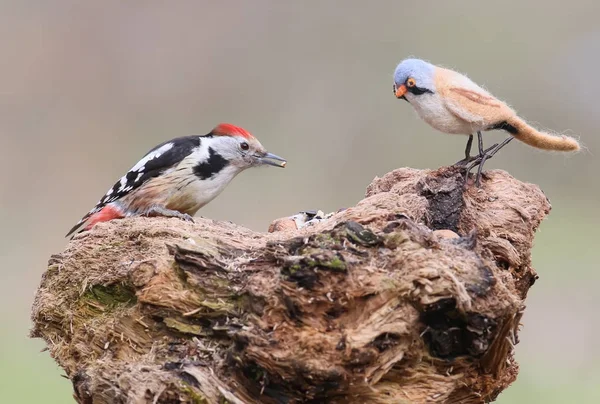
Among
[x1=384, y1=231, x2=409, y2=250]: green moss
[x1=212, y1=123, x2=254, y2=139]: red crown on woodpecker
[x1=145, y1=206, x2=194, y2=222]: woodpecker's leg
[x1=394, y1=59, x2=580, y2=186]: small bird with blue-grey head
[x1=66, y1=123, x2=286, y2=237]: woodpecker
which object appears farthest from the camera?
[x1=212, y1=123, x2=254, y2=139]: red crown on woodpecker

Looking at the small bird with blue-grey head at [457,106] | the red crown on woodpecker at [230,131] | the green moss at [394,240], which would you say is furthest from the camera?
the red crown on woodpecker at [230,131]

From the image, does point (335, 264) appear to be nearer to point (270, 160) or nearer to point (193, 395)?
point (193, 395)

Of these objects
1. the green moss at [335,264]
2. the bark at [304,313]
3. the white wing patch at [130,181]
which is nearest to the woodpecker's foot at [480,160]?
the bark at [304,313]

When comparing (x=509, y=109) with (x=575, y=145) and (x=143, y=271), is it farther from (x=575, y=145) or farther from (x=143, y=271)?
(x=143, y=271)

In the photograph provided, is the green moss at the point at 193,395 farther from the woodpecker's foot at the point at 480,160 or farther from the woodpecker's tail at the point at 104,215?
the woodpecker's tail at the point at 104,215

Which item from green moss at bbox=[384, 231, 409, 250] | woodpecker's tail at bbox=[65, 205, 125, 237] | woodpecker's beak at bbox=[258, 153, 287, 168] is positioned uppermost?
woodpecker's beak at bbox=[258, 153, 287, 168]

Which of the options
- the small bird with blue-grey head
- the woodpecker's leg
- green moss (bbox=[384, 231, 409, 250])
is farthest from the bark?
the woodpecker's leg

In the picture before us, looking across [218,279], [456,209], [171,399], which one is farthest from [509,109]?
[171,399]

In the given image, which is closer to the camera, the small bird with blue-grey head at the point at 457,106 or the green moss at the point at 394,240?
the green moss at the point at 394,240

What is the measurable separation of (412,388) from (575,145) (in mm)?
1503

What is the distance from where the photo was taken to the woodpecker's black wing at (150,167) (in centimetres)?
450

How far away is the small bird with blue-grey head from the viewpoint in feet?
11.9

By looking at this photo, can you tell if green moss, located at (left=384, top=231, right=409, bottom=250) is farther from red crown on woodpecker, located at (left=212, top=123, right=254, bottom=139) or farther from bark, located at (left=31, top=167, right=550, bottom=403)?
red crown on woodpecker, located at (left=212, top=123, right=254, bottom=139)

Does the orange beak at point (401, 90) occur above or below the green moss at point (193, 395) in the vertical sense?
above
